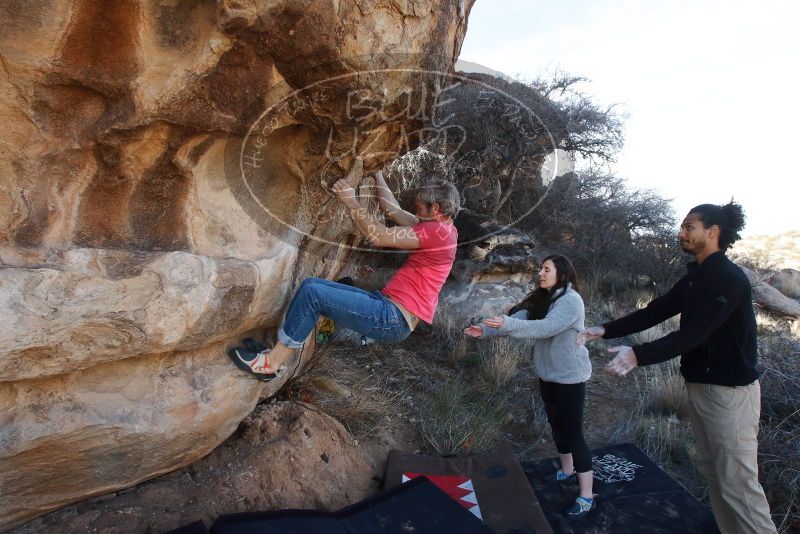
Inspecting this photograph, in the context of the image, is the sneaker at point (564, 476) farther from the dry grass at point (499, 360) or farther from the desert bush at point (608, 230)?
the desert bush at point (608, 230)

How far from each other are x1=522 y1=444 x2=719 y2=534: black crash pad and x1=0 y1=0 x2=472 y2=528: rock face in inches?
85.3

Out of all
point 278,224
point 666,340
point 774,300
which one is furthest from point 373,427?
point 774,300

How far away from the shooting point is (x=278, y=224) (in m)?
3.00

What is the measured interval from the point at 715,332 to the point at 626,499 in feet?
4.44

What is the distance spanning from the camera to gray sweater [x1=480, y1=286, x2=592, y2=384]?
3207 millimetres

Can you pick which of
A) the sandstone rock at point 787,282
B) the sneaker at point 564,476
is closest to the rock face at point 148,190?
the sneaker at point 564,476

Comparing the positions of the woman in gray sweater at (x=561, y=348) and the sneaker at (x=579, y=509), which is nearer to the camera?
the woman in gray sweater at (x=561, y=348)

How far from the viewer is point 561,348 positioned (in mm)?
3301

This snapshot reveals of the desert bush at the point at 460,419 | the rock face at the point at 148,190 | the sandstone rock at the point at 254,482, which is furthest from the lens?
the desert bush at the point at 460,419

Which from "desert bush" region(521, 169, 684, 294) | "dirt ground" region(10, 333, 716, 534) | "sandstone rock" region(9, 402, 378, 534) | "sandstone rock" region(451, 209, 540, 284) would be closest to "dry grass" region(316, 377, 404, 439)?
"dirt ground" region(10, 333, 716, 534)

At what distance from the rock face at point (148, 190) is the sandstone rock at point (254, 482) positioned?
0.11 meters

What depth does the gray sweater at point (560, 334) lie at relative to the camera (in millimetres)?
3207

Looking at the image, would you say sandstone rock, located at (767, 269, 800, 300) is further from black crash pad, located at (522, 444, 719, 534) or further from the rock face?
the rock face

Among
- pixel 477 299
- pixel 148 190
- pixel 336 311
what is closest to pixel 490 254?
pixel 477 299
